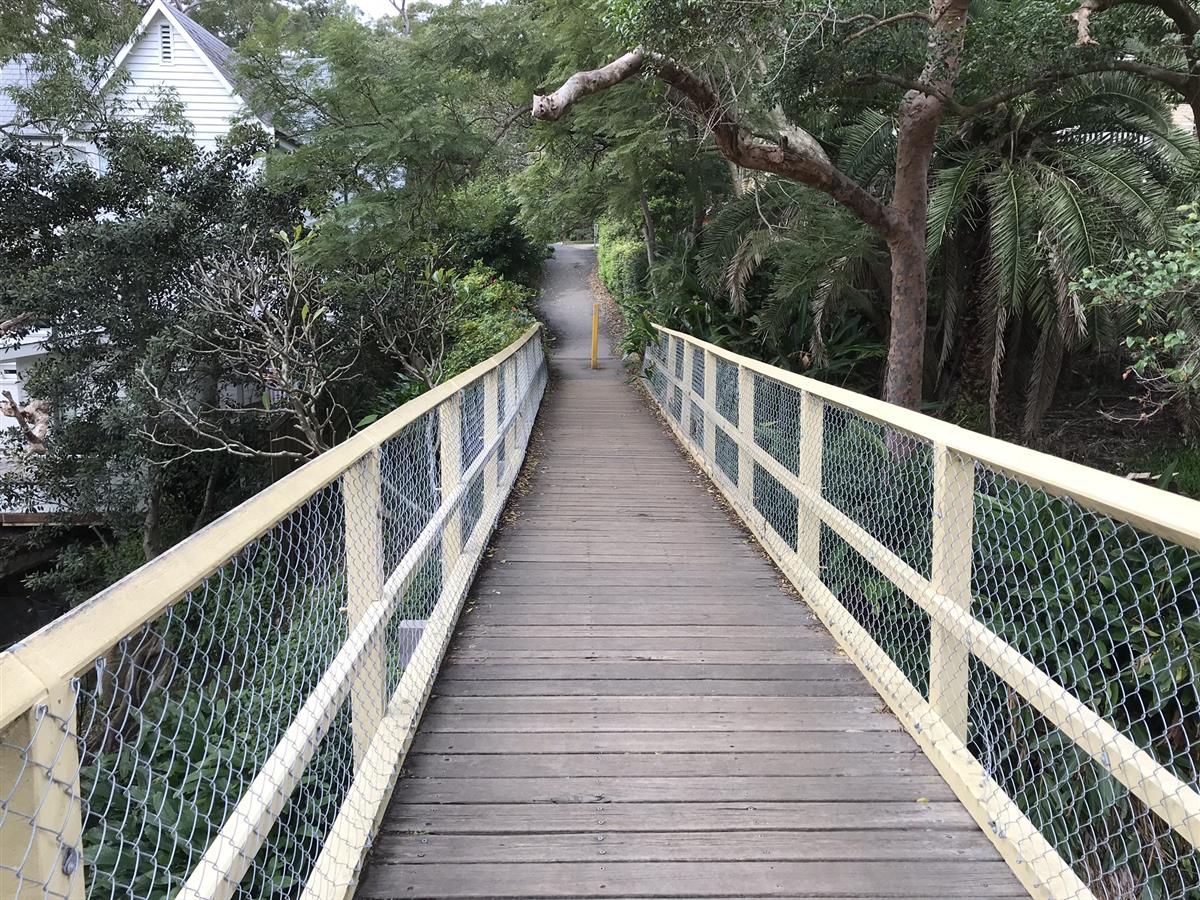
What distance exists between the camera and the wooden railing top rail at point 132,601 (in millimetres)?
1192

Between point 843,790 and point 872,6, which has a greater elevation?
point 872,6

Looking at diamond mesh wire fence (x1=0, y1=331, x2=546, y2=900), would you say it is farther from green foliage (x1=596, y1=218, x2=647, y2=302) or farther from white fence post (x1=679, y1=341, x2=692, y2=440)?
green foliage (x1=596, y1=218, x2=647, y2=302)

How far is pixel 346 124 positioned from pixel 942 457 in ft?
36.9

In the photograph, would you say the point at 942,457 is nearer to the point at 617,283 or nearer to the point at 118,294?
the point at 118,294

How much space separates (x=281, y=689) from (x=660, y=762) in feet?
4.53

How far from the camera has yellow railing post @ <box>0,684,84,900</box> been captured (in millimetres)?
1184

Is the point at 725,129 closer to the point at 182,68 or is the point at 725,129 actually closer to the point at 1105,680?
the point at 1105,680

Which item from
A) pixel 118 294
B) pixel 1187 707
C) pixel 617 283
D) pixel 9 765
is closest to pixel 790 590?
pixel 1187 707

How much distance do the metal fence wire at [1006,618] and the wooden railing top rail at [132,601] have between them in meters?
1.99

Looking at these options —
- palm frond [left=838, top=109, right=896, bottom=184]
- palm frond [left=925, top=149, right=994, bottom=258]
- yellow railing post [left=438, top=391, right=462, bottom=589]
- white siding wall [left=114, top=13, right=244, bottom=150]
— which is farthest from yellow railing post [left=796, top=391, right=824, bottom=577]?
white siding wall [left=114, top=13, right=244, bottom=150]

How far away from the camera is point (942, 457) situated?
3.04 metres

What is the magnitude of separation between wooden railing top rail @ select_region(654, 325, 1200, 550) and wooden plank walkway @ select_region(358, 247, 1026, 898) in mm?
1212

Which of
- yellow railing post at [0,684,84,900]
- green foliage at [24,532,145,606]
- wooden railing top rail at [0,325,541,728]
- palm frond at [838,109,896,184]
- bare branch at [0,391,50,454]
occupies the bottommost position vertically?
green foliage at [24,532,145,606]

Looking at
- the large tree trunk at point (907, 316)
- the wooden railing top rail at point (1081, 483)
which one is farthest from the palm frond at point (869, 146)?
the wooden railing top rail at point (1081, 483)
